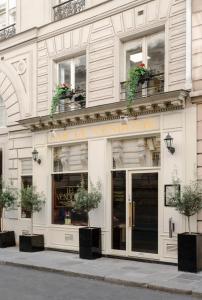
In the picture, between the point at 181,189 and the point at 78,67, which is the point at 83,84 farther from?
the point at 181,189

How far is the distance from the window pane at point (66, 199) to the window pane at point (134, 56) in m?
3.56

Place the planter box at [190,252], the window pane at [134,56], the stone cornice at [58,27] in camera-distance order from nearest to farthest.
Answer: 1. the planter box at [190,252]
2. the window pane at [134,56]
3. the stone cornice at [58,27]

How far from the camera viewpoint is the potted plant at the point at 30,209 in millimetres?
15227

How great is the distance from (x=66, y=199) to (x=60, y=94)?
333cm

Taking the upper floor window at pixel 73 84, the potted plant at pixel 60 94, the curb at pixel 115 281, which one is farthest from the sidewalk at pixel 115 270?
the upper floor window at pixel 73 84

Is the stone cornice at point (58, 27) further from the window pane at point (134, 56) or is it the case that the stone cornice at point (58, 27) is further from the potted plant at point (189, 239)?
the potted plant at point (189, 239)

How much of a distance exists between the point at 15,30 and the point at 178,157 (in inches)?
341

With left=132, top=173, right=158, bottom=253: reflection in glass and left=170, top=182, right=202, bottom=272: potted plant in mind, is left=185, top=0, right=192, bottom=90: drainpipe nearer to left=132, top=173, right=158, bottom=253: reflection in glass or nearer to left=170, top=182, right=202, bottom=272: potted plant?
left=132, top=173, right=158, bottom=253: reflection in glass

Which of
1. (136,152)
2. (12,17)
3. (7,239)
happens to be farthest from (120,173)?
(12,17)

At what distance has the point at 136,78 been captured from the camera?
13234mm

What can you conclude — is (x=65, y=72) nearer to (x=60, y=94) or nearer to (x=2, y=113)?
(x=60, y=94)

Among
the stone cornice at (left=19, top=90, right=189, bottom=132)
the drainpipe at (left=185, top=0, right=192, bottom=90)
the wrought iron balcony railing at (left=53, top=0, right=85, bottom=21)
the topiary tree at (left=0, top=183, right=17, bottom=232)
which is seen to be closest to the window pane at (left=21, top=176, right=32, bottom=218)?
the topiary tree at (left=0, top=183, right=17, bottom=232)

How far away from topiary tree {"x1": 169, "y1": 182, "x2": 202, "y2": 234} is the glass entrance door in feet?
4.49

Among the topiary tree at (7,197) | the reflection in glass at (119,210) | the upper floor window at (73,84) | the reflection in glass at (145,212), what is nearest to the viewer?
the reflection in glass at (145,212)
